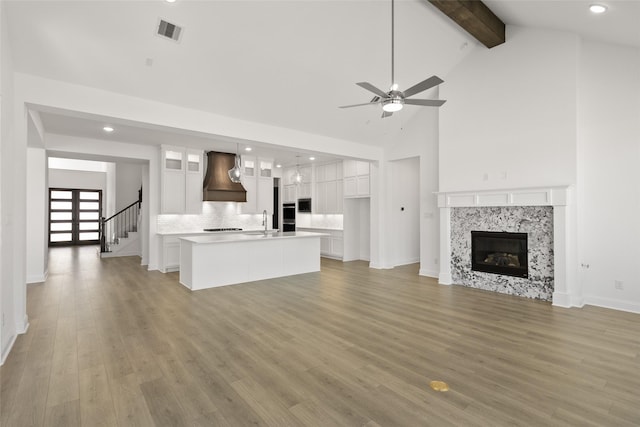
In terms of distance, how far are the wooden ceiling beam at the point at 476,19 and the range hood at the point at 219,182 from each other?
6.17 metres

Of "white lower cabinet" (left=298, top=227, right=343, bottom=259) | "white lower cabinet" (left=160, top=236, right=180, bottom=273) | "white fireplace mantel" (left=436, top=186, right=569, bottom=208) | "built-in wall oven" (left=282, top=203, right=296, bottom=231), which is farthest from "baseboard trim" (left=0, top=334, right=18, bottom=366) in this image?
"built-in wall oven" (left=282, top=203, right=296, bottom=231)

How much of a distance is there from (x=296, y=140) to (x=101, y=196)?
12211 mm

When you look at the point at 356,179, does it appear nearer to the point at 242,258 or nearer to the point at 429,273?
the point at 429,273

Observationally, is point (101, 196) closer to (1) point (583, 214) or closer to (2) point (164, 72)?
(2) point (164, 72)

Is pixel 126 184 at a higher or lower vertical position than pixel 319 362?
higher

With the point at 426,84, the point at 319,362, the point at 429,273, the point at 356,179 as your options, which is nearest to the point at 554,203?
the point at 429,273

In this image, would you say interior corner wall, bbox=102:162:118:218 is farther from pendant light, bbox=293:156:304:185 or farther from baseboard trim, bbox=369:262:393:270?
baseboard trim, bbox=369:262:393:270

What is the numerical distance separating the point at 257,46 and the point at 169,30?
1.11 m

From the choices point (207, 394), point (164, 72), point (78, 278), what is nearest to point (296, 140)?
point (164, 72)

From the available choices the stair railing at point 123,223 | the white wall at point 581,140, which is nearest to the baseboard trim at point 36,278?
the stair railing at point 123,223

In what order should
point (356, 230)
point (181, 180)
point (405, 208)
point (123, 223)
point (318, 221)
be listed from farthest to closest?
point (123, 223), point (318, 221), point (356, 230), point (405, 208), point (181, 180)

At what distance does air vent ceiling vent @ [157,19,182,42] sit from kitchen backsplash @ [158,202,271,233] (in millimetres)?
5236

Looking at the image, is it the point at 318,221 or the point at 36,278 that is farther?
the point at 318,221

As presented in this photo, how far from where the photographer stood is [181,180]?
8164mm
